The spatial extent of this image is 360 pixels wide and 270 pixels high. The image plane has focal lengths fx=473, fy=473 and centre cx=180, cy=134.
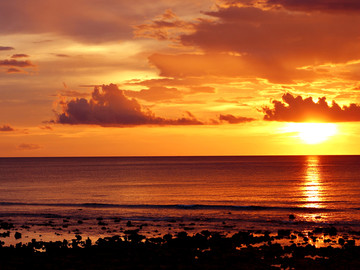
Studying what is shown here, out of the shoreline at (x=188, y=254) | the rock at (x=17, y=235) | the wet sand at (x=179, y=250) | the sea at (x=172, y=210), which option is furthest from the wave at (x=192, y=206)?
the rock at (x=17, y=235)

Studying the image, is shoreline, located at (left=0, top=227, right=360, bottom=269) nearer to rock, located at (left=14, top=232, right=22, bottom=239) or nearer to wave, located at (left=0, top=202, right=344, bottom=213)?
rock, located at (left=14, top=232, right=22, bottom=239)

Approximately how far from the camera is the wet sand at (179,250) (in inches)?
1422

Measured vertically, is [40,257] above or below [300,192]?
below

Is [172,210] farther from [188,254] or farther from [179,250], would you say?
[188,254]

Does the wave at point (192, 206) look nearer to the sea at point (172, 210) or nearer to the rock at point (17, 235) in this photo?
the sea at point (172, 210)

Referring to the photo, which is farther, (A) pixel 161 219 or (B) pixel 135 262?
(A) pixel 161 219

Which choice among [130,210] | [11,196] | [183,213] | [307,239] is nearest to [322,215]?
[183,213]

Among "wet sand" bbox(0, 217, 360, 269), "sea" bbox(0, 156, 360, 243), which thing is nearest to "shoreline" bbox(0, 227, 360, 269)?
"wet sand" bbox(0, 217, 360, 269)

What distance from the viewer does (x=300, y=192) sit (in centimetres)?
11525

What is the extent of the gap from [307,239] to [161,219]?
980 inches

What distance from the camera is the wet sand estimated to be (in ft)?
119

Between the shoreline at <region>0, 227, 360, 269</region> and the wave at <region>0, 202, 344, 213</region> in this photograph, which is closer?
the shoreline at <region>0, 227, 360, 269</region>

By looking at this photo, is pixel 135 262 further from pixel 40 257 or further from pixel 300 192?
pixel 300 192

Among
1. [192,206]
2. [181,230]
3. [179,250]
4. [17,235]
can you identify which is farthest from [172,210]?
[179,250]
